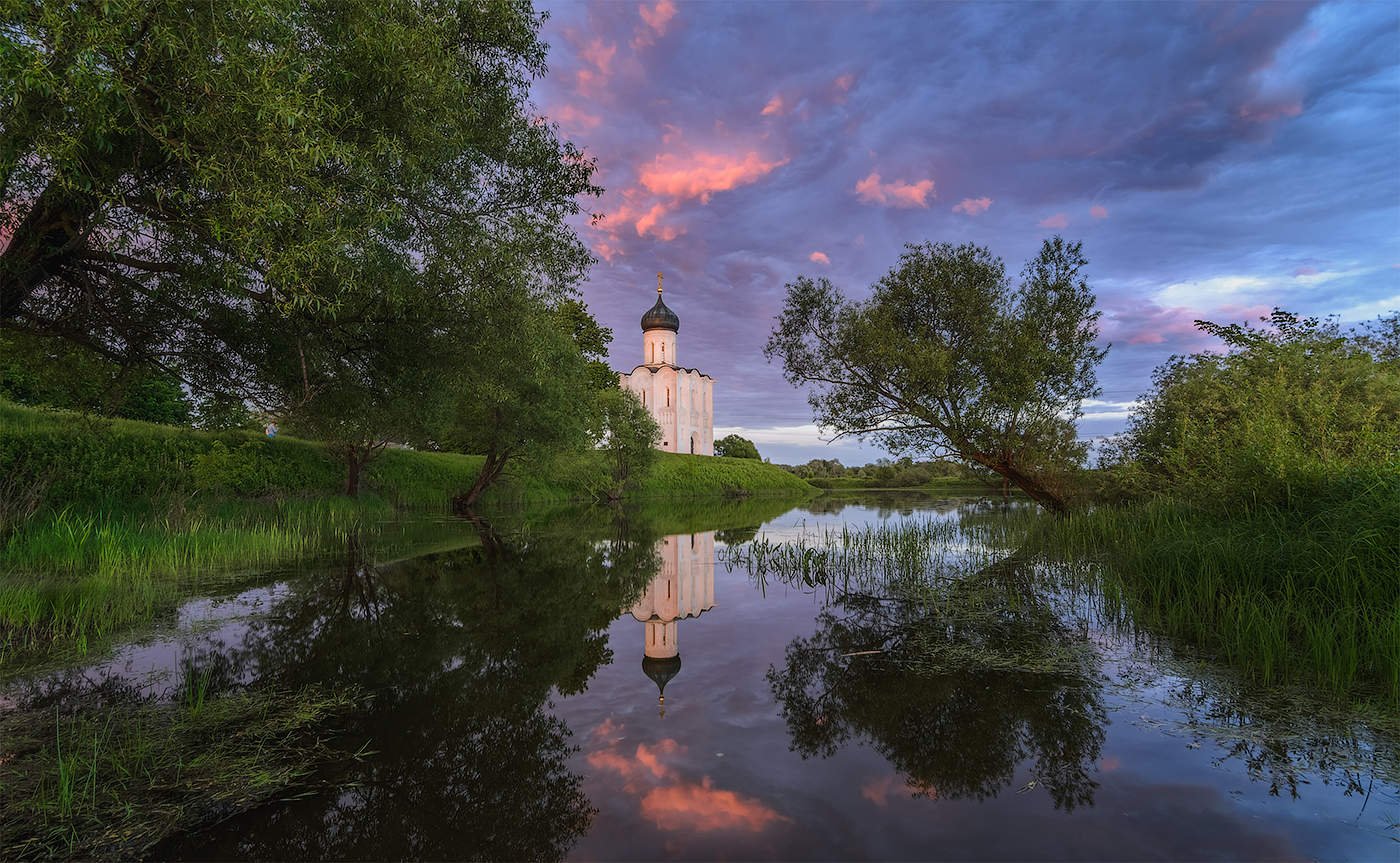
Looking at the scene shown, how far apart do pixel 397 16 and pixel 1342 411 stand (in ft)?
59.7

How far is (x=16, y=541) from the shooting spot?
31.4 ft

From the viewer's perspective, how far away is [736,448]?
95.3m

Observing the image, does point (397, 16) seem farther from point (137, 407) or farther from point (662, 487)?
point (662, 487)

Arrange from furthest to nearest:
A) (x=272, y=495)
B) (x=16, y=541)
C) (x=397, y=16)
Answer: (x=272, y=495)
(x=16, y=541)
(x=397, y=16)

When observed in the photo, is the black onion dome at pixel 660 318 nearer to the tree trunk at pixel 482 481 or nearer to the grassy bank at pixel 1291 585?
the tree trunk at pixel 482 481

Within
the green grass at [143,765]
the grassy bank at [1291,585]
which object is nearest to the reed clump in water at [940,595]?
the grassy bank at [1291,585]

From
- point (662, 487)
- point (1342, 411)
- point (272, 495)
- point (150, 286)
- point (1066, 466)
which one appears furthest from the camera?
point (662, 487)

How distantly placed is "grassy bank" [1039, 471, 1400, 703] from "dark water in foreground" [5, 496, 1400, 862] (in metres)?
0.69

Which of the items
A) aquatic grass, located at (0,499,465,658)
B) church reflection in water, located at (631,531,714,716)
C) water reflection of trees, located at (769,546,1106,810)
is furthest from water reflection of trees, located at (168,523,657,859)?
water reflection of trees, located at (769,546,1106,810)

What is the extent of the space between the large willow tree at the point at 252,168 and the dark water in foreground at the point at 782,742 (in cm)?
470

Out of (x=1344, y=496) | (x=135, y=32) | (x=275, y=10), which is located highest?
(x=275, y=10)

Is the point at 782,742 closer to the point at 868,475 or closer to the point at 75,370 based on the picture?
the point at 75,370

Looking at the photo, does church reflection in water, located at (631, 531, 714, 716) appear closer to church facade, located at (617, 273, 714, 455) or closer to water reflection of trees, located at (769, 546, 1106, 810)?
water reflection of trees, located at (769, 546, 1106, 810)

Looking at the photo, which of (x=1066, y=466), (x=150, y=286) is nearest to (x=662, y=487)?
(x=1066, y=466)
